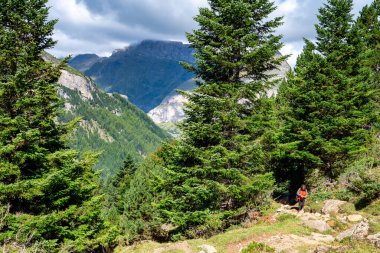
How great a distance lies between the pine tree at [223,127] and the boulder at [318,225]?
2910 mm

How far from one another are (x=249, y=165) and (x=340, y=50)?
41.2ft

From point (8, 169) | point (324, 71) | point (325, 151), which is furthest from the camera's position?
point (324, 71)

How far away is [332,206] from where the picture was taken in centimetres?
1755

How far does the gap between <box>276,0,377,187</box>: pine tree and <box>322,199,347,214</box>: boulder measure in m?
3.17

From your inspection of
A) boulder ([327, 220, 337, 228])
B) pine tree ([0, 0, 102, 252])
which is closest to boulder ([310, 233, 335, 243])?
boulder ([327, 220, 337, 228])

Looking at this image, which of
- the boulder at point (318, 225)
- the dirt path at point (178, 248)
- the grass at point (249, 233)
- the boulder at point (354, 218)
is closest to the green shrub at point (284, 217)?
the grass at point (249, 233)

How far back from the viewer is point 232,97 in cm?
1725

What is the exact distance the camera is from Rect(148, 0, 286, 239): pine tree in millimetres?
16766

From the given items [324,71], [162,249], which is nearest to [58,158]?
[162,249]

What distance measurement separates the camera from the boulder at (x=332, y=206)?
1719 cm

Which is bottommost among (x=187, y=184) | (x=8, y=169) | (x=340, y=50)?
(x=187, y=184)

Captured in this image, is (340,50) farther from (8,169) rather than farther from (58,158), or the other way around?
(8,169)

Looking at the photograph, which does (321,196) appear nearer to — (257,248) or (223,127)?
(223,127)

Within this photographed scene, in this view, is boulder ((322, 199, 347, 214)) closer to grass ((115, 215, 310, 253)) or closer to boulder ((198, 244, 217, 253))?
grass ((115, 215, 310, 253))
